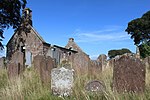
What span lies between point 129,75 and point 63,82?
59.4 inches

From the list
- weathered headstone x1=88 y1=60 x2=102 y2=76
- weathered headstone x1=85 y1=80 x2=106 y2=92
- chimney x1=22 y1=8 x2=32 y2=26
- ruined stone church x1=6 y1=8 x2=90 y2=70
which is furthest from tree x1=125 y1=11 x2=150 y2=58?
weathered headstone x1=85 y1=80 x2=106 y2=92

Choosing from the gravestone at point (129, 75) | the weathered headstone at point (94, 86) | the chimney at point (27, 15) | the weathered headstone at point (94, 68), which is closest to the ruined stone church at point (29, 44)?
the chimney at point (27, 15)

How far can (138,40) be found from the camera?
51.6 meters

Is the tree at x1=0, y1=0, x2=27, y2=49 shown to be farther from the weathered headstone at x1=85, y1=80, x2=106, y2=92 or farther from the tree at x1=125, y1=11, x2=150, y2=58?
the tree at x1=125, y1=11, x2=150, y2=58

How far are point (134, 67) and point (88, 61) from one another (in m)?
5.01

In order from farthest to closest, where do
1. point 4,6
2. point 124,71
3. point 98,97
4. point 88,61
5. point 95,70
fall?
point 4,6, point 88,61, point 95,70, point 124,71, point 98,97

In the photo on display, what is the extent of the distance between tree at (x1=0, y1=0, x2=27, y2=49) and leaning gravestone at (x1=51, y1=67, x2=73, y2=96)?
22.8 meters

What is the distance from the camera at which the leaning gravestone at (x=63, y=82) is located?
5023 mm

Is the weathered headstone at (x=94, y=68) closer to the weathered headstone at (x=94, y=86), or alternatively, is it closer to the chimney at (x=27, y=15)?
the weathered headstone at (x=94, y=86)

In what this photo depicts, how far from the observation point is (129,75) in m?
4.64

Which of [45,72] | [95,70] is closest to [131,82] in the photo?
[45,72]

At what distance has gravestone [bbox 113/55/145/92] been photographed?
456cm

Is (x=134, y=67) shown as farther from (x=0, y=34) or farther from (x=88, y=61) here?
(x=0, y=34)

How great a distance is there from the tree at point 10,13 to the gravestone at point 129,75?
2356 cm
